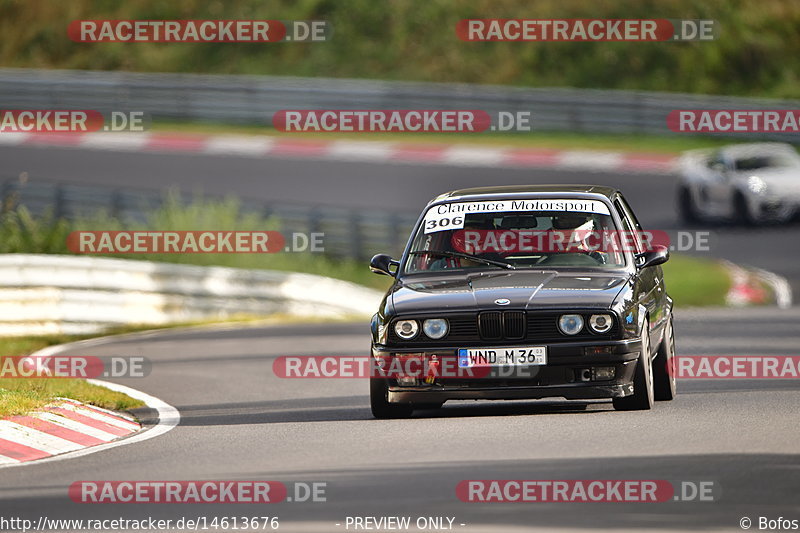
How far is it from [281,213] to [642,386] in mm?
17742

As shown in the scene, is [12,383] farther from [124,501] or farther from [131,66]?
[131,66]

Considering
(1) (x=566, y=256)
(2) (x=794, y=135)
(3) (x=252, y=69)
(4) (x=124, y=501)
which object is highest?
(3) (x=252, y=69)

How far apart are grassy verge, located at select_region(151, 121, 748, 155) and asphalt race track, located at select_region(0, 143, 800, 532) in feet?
59.0

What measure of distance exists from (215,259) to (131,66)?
22.1m

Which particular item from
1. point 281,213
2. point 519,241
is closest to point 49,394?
point 519,241

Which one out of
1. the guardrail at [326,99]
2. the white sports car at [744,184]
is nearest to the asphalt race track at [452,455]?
the white sports car at [744,184]

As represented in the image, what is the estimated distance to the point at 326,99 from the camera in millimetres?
37656

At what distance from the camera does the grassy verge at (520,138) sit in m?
36.5

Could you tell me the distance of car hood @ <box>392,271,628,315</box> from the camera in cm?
1114

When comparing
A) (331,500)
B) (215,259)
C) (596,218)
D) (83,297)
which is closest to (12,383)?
(596,218)

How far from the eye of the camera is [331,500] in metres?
8.50

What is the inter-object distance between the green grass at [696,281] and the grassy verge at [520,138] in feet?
26.4

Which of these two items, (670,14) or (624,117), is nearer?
(624,117)

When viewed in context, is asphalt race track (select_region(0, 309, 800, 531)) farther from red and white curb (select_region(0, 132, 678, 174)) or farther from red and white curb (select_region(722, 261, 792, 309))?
red and white curb (select_region(0, 132, 678, 174))
